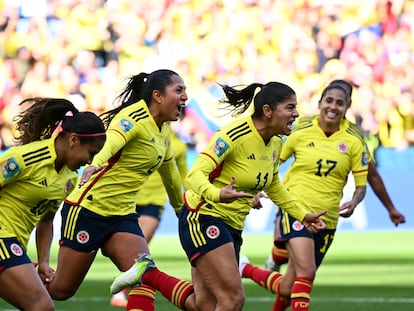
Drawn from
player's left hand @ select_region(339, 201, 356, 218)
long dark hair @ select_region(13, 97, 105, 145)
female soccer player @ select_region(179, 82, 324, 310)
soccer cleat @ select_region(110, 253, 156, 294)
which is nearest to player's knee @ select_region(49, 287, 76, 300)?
soccer cleat @ select_region(110, 253, 156, 294)

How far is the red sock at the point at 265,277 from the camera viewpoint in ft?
31.2

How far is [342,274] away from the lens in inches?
545

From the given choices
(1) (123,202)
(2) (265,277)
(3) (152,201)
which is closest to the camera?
(1) (123,202)

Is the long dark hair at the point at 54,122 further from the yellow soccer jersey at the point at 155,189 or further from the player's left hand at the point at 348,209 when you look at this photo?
the yellow soccer jersey at the point at 155,189

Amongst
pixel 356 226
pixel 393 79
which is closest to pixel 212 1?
pixel 393 79

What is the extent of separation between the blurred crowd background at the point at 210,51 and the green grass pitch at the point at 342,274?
2488mm

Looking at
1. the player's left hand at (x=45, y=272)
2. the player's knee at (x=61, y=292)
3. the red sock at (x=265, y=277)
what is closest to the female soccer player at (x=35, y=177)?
the player's left hand at (x=45, y=272)

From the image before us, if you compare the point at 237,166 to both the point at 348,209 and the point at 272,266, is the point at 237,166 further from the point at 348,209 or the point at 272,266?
the point at 272,266

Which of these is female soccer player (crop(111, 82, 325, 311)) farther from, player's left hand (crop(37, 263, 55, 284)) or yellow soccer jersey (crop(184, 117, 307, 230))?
player's left hand (crop(37, 263, 55, 284))

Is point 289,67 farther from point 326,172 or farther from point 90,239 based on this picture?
point 90,239

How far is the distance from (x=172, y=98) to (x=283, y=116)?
870 mm

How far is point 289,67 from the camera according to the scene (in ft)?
69.0

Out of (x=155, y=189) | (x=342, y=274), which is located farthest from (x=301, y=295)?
(x=342, y=274)

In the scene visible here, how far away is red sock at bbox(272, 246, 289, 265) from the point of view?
10742 millimetres
